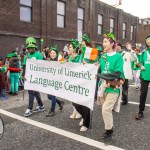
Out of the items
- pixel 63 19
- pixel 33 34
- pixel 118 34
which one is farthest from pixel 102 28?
pixel 33 34

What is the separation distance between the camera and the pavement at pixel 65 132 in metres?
4.39

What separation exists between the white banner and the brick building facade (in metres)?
8.40

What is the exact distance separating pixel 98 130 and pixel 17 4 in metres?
11.9

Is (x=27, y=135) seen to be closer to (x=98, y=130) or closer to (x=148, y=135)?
(x=98, y=130)

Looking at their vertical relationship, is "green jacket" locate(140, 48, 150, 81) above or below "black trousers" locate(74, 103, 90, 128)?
above

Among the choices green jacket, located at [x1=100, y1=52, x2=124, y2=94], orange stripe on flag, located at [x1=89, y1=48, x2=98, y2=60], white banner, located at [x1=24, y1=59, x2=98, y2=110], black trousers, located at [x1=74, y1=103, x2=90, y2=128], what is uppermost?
orange stripe on flag, located at [x1=89, y1=48, x2=98, y2=60]

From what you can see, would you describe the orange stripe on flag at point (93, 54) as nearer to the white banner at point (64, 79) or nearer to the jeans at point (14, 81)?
the white banner at point (64, 79)

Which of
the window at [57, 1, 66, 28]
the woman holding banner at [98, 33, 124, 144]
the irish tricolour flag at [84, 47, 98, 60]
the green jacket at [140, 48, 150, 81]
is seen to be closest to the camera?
the woman holding banner at [98, 33, 124, 144]

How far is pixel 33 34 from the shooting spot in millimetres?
16438

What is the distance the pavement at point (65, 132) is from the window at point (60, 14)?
12756 millimetres

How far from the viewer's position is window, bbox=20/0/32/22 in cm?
1558

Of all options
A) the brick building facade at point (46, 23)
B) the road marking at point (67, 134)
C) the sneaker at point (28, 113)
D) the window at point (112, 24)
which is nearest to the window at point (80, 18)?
the brick building facade at point (46, 23)

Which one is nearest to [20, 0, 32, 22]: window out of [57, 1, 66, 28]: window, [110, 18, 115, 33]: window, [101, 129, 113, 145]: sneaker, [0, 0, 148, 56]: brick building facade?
[0, 0, 148, 56]: brick building facade

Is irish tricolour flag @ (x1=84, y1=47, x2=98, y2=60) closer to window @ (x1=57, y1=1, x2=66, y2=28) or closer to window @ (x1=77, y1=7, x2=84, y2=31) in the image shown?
window @ (x1=57, y1=1, x2=66, y2=28)
